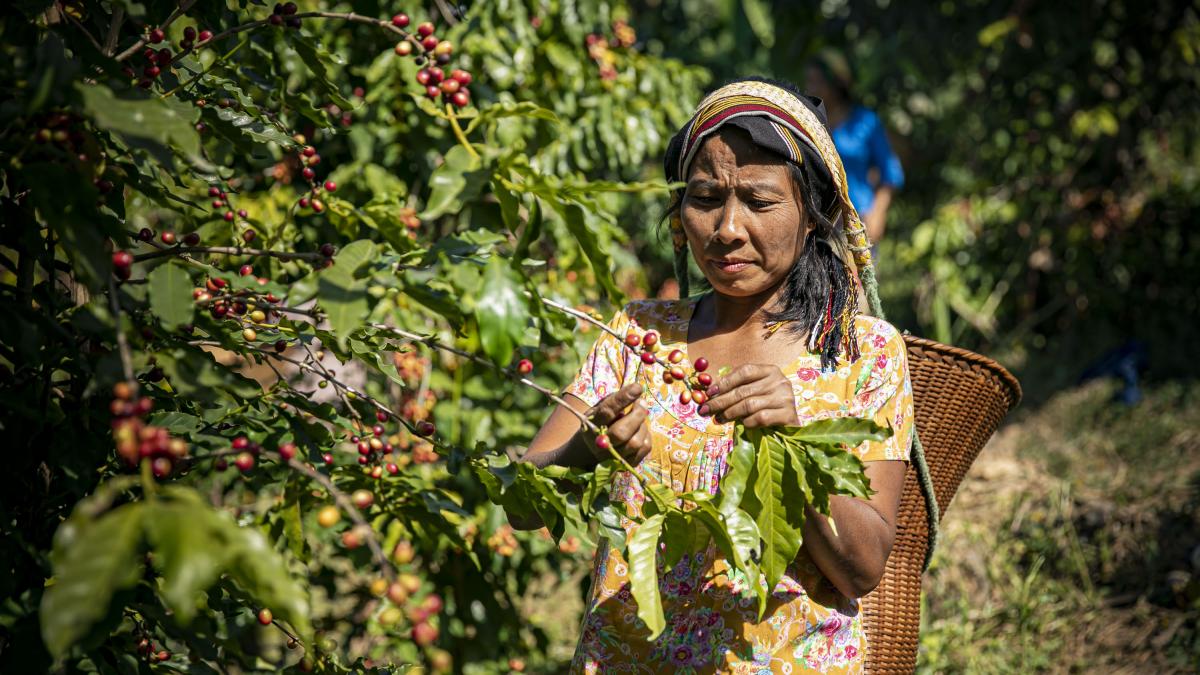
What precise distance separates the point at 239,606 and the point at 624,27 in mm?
2279

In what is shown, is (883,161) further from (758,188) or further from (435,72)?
(435,72)

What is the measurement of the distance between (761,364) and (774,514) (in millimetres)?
403

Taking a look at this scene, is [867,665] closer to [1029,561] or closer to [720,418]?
[720,418]

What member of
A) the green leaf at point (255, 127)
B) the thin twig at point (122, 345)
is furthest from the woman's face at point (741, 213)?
the thin twig at point (122, 345)

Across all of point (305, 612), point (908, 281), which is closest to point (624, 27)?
point (305, 612)

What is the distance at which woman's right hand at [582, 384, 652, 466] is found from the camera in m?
1.42

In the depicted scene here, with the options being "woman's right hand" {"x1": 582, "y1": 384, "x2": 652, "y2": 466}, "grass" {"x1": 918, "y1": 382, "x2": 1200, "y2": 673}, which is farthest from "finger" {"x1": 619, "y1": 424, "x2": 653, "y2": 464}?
"grass" {"x1": 918, "y1": 382, "x2": 1200, "y2": 673}

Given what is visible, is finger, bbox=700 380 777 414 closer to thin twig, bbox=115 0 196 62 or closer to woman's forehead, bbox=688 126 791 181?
woman's forehead, bbox=688 126 791 181

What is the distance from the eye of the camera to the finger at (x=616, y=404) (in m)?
1.41

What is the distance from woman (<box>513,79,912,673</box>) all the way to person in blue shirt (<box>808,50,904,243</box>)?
2.94 metres

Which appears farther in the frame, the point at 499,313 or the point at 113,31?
the point at 113,31

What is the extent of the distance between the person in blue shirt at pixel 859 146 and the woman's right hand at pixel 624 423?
3373 millimetres

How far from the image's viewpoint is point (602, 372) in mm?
1797

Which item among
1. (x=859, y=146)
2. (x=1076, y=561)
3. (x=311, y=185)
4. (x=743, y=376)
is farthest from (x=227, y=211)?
(x=859, y=146)
